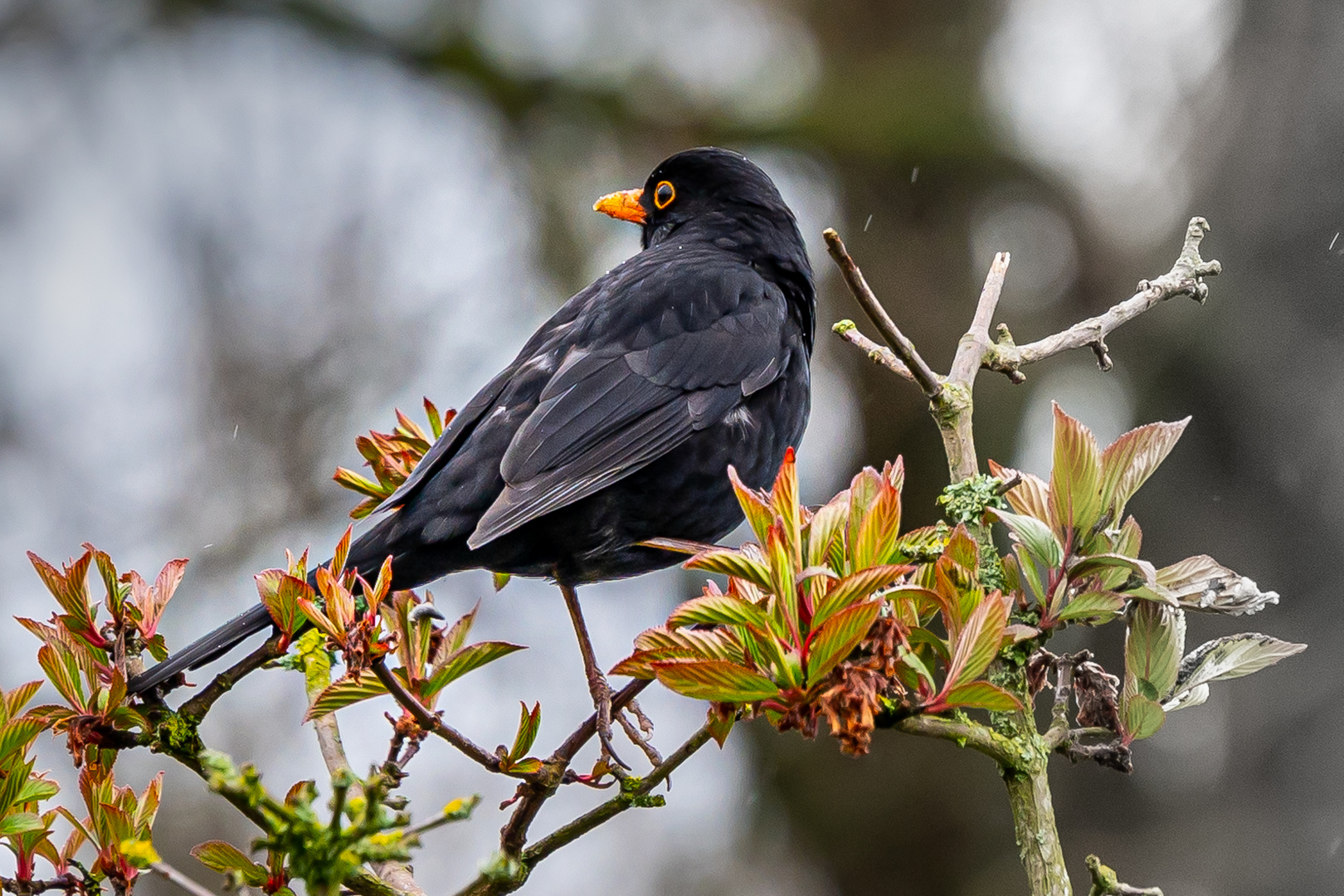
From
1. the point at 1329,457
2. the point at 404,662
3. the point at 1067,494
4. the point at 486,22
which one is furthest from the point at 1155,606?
the point at 486,22

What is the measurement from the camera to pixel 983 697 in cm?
145

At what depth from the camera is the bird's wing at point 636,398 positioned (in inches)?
107

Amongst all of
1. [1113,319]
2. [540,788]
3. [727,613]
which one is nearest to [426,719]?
[540,788]

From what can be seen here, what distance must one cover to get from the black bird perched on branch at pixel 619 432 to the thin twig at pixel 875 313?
95 cm

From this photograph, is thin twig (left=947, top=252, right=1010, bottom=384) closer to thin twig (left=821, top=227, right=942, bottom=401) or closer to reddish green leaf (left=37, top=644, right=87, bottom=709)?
thin twig (left=821, top=227, right=942, bottom=401)

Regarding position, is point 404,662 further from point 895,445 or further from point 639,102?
point 639,102

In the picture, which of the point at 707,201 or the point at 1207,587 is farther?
the point at 707,201

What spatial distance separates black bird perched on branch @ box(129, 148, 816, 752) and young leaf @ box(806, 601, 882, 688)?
0.95 metres

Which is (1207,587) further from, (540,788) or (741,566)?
(540,788)

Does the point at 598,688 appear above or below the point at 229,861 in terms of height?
above

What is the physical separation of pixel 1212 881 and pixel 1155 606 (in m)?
4.70

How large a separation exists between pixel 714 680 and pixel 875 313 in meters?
0.58

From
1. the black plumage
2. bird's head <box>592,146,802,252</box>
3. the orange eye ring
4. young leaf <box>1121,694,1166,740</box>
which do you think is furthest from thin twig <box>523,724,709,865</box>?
the orange eye ring

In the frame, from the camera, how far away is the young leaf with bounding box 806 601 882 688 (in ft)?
4.52
